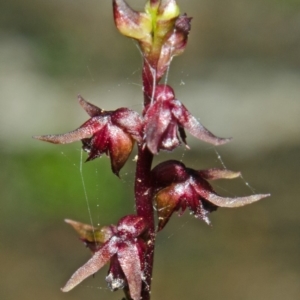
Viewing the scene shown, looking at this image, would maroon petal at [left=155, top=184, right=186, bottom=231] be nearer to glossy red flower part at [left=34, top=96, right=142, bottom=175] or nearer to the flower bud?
glossy red flower part at [left=34, top=96, right=142, bottom=175]

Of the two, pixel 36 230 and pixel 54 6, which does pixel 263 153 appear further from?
pixel 54 6

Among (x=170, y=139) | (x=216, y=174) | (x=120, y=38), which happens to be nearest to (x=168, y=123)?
(x=170, y=139)

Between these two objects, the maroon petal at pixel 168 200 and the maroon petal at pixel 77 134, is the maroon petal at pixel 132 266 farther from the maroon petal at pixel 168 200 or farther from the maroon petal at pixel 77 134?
the maroon petal at pixel 77 134

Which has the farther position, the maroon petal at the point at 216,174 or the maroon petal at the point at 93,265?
the maroon petal at the point at 216,174

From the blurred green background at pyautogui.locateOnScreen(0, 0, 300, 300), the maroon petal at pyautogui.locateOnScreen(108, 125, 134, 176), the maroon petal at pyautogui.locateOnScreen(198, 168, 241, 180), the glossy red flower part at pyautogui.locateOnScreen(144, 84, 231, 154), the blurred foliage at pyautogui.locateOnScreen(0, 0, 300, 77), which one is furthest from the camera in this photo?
the blurred foliage at pyautogui.locateOnScreen(0, 0, 300, 77)

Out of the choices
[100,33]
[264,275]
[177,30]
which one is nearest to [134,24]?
[177,30]

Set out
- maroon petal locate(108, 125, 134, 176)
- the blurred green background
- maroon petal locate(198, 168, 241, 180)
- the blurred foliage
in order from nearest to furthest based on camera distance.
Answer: maroon petal locate(108, 125, 134, 176) < maroon petal locate(198, 168, 241, 180) < the blurred green background < the blurred foliage

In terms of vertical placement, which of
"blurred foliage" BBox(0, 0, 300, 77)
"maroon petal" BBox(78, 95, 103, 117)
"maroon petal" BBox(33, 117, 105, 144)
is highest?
"blurred foliage" BBox(0, 0, 300, 77)

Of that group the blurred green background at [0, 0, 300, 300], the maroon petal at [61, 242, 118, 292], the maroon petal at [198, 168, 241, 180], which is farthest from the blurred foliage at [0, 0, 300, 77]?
the maroon petal at [61, 242, 118, 292]

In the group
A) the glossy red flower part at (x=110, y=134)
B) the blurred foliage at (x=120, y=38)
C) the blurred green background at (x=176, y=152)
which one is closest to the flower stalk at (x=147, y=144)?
the glossy red flower part at (x=110, y=134)
